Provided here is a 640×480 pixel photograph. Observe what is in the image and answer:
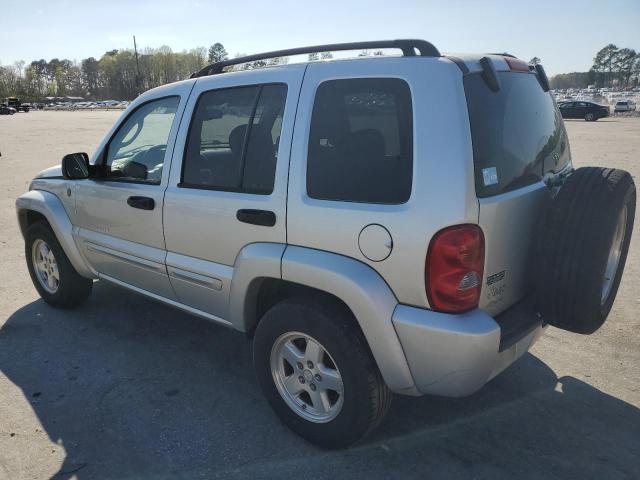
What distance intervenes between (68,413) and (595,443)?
Result: 9.84ft

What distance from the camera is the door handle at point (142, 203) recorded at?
338 cm

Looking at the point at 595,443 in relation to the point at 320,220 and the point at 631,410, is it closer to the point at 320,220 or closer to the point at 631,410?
the point at 631,410

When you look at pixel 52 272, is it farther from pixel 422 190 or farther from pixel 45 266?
pixel 422 190

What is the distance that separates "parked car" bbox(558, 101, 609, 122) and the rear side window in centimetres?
3649

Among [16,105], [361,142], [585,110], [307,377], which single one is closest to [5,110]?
[16,105]

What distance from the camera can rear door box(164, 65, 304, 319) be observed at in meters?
2.73

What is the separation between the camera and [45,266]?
4.69m

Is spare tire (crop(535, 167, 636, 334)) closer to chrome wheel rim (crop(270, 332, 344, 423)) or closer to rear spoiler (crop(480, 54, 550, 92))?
rear spoiler (crop(480, 54, 550, 92))

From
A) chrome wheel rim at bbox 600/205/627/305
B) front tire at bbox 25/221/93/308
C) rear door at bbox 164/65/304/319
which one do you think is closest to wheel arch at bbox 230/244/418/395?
rear door at bbox 164/65/304/319

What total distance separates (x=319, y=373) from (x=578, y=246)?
140cm

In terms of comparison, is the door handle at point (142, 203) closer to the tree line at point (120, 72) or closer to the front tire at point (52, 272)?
the front tire at point (52, 272)

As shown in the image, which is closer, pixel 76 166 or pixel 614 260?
pixel 614 260

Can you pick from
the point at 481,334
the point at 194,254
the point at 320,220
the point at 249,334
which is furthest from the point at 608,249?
the point at 194,254

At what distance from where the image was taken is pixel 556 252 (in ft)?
8.00
